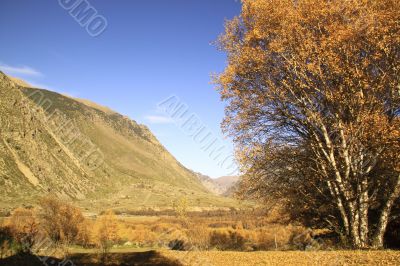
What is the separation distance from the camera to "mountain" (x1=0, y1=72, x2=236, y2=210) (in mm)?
76312

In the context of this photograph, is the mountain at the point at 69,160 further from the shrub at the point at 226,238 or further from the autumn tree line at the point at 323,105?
the autumn tree line at the point at 323,105

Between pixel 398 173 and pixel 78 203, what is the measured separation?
85717 millimetres

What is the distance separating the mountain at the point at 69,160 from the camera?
76.3 metres

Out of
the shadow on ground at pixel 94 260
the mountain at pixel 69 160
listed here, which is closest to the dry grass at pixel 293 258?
the shadow on ground at pixel 94 260

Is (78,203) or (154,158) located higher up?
(154,158)

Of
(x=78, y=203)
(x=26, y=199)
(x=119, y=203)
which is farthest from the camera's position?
(x=119, y=203)

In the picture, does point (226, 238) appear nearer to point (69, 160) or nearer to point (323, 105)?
point (323, 105)

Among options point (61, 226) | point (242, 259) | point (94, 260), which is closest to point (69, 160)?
point (61, 226)

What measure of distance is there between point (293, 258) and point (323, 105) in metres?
6.16

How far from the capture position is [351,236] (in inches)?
539

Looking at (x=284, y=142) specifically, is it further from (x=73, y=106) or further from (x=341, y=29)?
(x=73, y=106)

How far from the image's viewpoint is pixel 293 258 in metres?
12.9

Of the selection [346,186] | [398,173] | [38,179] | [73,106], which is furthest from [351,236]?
[73,106]

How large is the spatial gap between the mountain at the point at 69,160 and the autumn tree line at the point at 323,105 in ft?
205
